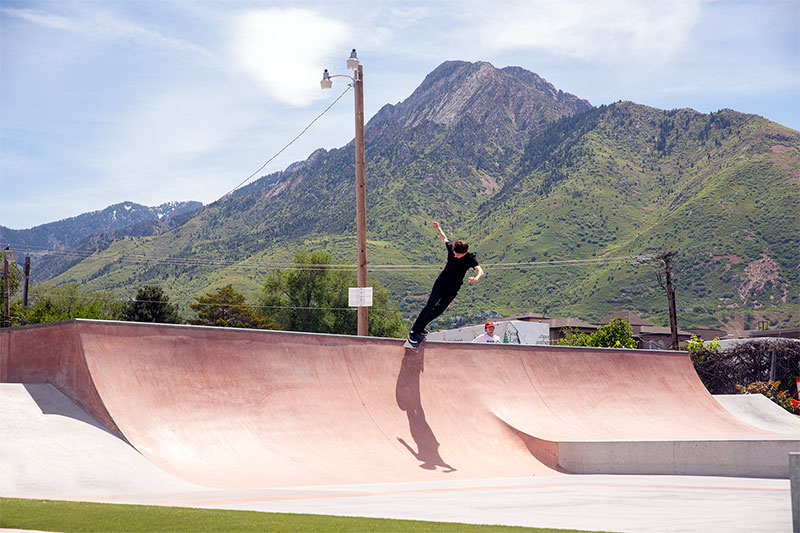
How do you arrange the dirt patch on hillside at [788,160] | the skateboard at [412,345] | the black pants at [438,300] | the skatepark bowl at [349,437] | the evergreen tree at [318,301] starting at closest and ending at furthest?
the skatepark bowl at [349,437], the black pants at [438,300], the skateboard at [412,345], the evergreen tree at [318,301], the dirt patch on hillside at [788,160]

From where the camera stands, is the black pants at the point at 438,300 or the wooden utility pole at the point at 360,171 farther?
the wooden utility pole at the point at 360,171

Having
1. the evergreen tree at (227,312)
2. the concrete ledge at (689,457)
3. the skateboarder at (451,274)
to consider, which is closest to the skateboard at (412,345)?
the skateboarder at (451,274)

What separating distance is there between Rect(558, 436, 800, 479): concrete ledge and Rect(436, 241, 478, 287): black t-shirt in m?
3.75

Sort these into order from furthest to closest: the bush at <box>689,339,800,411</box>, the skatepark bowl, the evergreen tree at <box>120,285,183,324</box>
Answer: the evergreen tree at <box>120,285,183,324</box> < the bush at <box>689,339,800,411</box> < the skatepark bowl

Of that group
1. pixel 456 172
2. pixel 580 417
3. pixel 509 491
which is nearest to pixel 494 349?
pixel 580 417

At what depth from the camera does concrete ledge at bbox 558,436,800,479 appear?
37.3ft

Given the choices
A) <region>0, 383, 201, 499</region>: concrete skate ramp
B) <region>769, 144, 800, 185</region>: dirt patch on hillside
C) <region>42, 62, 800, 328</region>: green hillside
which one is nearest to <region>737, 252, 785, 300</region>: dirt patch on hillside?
<region>42, 62, 800, 328</region>: green hillside

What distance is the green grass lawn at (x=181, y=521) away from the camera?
5.06m

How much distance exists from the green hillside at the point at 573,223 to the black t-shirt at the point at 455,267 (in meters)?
65.6

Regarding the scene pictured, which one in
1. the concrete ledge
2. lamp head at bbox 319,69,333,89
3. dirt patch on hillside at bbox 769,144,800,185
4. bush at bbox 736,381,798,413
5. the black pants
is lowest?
bush at bbox 736,381,798,413

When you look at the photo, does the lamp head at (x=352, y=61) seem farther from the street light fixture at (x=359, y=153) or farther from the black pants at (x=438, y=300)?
the black pants at (x=438, y=300)

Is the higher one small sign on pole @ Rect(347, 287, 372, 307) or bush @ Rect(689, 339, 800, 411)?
small sign on pole @ Rect(347, 287, 372, 307)

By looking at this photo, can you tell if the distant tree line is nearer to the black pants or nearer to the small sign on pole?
the small sign on pole

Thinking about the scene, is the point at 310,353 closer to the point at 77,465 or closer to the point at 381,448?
the point at 381,448
